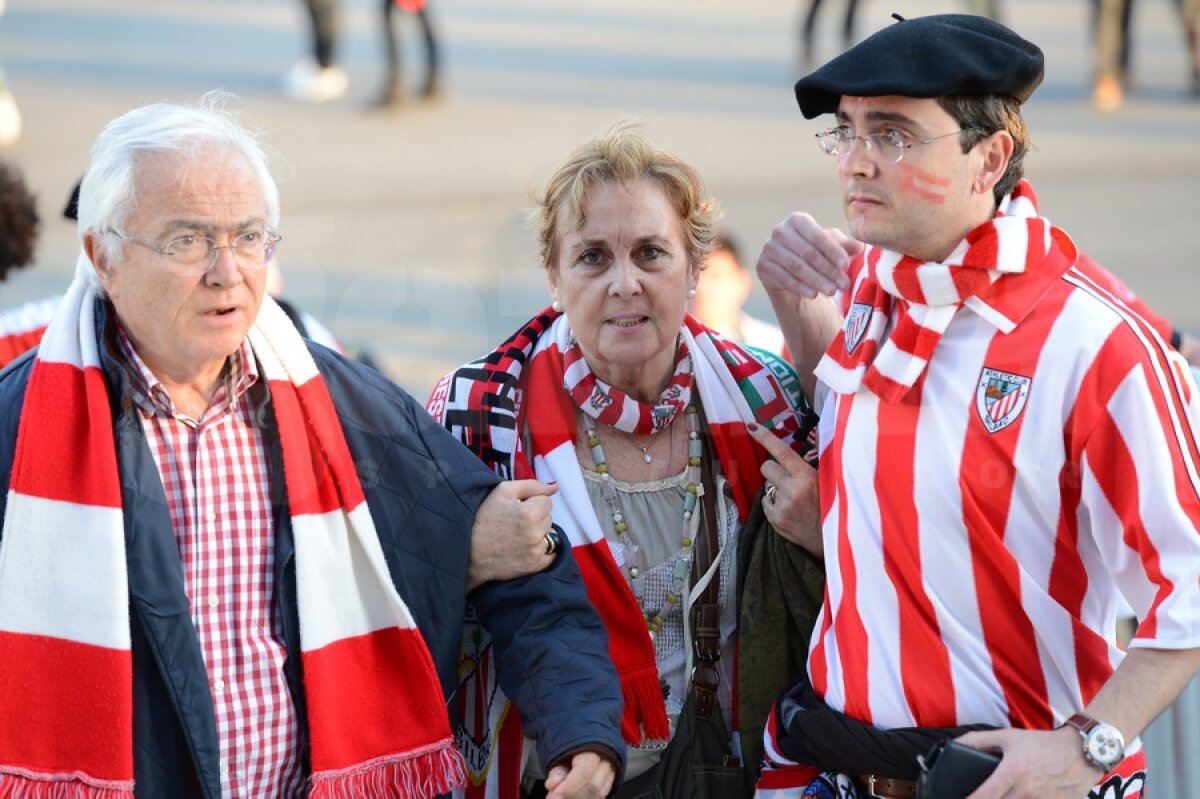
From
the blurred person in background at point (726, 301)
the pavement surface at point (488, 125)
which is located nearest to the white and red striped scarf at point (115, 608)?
the blurred person in background at point (726, 301)

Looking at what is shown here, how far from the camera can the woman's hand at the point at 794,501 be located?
112 inches

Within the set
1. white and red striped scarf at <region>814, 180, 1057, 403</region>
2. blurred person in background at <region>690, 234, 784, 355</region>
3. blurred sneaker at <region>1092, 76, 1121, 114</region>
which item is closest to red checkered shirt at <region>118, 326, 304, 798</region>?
white and red striped scarf at <region>814, 180, 1057, 403</region>

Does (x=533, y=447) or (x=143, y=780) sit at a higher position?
(x=533, y=447)

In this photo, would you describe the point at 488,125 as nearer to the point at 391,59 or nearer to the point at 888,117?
the point at 391,59

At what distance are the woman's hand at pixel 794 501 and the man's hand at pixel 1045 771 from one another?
2.01 feet

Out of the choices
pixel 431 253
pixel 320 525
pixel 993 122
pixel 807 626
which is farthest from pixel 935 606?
pixel 431 253

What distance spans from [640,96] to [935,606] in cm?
837

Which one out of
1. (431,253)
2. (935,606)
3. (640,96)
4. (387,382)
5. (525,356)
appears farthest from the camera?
(640,96)

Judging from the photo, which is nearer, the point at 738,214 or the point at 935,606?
the point at 935,606

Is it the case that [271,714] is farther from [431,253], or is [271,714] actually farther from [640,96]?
[640,96]

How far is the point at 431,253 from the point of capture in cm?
840

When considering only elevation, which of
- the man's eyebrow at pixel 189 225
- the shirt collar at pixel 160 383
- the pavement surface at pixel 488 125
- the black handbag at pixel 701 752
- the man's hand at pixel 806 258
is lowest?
the black handbag at pixel 701 752

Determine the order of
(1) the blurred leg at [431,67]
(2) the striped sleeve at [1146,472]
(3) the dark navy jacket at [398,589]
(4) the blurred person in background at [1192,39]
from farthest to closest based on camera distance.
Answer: (1) the blurred leg at [431,67] < (4) the blurred person in background at [1192,39] < (3) the dark navy jacket at [398,589] < (2) the striped sleeve at [1146,472]

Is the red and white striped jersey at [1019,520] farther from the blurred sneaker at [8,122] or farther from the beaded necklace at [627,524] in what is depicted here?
the blurred sneaker at [8,122]
